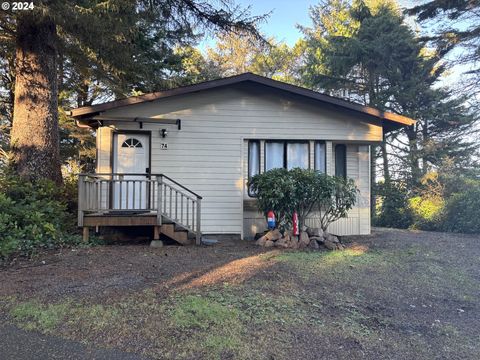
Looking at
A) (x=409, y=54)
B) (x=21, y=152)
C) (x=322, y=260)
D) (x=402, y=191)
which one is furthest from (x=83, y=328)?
(x=409, y=54)

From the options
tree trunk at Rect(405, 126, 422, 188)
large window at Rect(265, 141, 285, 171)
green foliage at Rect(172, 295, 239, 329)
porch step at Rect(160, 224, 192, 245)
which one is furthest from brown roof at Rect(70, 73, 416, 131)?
tree trunk at Rect(405, 126, 422, 188)

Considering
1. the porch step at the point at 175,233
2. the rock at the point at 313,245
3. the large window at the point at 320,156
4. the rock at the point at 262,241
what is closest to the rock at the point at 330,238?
the rock at the point at 313,245

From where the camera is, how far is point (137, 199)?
9281 mm

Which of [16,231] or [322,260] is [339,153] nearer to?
[322,260]

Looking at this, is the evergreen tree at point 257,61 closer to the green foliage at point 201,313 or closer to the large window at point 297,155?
the large window at point 297,155

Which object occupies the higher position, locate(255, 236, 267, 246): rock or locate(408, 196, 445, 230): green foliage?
locate(408, 196, 445, 230): green foliage

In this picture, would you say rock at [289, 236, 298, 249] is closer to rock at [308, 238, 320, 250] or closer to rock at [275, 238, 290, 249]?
rock at [275, 238, 290, 249]

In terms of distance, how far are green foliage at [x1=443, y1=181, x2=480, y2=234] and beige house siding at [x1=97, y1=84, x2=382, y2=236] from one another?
4.19 meters

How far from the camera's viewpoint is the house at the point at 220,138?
9164 mm

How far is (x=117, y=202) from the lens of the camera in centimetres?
919

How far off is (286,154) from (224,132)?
1.73 m

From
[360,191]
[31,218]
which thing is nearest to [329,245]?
[360,191]

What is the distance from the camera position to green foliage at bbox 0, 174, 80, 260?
6.51m

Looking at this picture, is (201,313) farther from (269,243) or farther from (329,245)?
(329,245)
